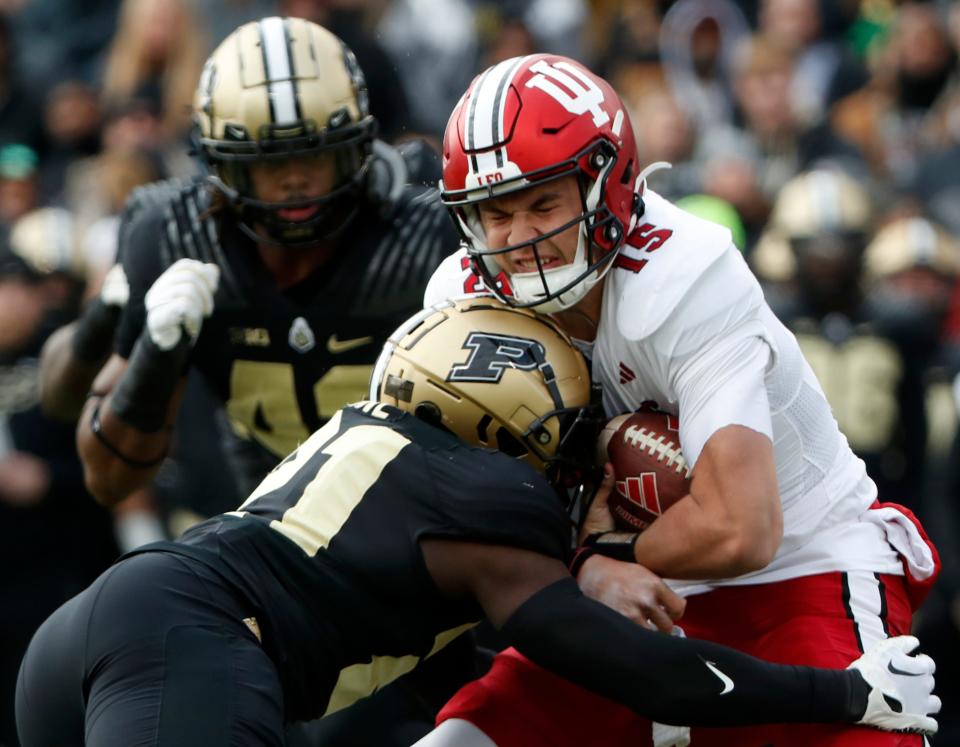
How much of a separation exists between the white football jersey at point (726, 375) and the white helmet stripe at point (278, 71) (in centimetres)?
97

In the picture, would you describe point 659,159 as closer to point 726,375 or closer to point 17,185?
point 17,185

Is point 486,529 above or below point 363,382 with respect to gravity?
above

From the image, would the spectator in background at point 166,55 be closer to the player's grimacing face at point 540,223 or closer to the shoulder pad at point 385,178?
the shoulder pad at point 385,178

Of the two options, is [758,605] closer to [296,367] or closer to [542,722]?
[542,722]

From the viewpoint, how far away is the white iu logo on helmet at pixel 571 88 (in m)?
3.81

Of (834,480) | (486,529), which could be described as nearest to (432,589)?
(486,529)

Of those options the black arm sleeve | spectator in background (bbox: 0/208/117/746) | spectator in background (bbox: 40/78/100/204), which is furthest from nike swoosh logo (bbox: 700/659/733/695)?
spectator in background (bbox: 40/78/100/204)

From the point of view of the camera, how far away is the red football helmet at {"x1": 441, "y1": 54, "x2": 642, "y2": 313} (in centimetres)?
375

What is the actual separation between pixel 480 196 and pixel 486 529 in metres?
0.82

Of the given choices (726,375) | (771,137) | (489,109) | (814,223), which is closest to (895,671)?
(726,375)

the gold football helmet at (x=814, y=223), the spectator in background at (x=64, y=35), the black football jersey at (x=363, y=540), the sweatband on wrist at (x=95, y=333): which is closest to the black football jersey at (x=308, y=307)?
the sweatband on wrist at (x=95, y=333)

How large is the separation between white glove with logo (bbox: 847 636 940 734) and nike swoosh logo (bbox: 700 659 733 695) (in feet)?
1.10

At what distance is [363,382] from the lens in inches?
193

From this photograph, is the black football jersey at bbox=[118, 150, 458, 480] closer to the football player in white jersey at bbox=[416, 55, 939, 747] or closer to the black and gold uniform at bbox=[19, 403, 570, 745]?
the football player in white jersey at bbox=[416, 55, 939, 747]
